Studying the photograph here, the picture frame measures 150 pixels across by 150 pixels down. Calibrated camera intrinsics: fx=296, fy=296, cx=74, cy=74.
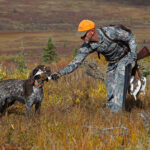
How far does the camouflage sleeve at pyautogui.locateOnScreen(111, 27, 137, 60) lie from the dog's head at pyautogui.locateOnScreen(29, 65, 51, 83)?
4.31 ft

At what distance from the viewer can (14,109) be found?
6301 millimetres

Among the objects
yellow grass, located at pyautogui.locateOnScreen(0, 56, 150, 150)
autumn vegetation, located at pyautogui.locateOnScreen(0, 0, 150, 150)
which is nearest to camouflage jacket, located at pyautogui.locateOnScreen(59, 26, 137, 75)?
autumn vegetation, located at pyautogui.locateOnScreen(0, 0, 150, 150)

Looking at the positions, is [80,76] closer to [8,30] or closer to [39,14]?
[8,30]

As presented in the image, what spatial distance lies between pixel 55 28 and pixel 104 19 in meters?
24.7

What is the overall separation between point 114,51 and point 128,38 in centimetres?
36

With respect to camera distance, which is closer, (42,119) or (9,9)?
(42,119)

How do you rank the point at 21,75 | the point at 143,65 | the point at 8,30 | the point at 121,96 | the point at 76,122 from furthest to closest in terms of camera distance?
1. the point at 8,30
2. the point at 21,75
3. the point at 143,65
4. the point at 121,96
5. the point at 76,122

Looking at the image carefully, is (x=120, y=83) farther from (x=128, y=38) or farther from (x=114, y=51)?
(x=128, y=38)

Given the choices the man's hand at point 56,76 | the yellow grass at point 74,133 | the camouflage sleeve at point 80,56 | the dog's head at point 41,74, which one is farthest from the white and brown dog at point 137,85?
the dog's head at point 41,74

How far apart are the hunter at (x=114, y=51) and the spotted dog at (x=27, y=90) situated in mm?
555

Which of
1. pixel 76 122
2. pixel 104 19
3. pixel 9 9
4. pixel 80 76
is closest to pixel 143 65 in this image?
pixel 80 76

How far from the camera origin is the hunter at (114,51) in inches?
194

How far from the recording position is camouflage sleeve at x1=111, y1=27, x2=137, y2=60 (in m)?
4.92

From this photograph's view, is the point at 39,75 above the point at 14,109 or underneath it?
above
